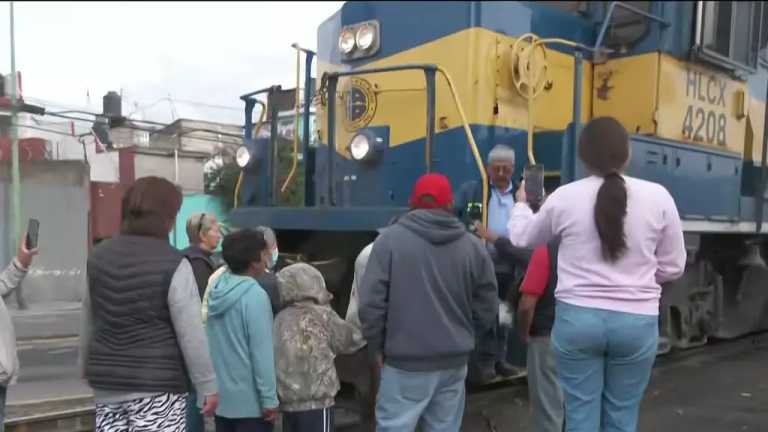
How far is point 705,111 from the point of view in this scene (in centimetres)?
629

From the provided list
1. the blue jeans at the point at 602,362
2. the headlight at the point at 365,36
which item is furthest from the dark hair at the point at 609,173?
the headlight at the point at 365,36

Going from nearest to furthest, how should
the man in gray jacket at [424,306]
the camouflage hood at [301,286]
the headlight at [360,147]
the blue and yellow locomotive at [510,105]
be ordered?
the man in gray jacket at [424,306] → the camouflage hood at [301,286] → the blue and yellow locomotive at [510,105] → the headlight at [360,147]

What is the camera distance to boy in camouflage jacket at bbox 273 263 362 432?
10.7ft

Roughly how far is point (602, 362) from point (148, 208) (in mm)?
1795

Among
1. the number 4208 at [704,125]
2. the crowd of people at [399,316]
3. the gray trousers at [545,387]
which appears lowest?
the gray trousers at [545,387]

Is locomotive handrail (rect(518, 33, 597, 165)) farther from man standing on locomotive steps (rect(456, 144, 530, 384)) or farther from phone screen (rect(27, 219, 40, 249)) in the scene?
phone screen (rect(27, 219, 40, 249))

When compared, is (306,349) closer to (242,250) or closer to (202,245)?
(242,250)

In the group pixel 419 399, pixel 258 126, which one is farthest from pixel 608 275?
pixel 258 126

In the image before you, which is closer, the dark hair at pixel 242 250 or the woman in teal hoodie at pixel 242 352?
the woman in teal hoodie at pixel 242 352

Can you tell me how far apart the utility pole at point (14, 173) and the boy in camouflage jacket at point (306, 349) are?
10.5 feet

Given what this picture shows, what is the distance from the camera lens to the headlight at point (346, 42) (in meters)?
5.97

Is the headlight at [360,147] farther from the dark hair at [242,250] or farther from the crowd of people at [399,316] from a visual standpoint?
the dark hair at [242,250]

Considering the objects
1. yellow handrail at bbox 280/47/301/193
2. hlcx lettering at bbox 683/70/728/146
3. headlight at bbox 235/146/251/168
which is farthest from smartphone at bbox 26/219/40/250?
hlcx lettering at bbox 683/70/728/146

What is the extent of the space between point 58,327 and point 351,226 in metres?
3.61
